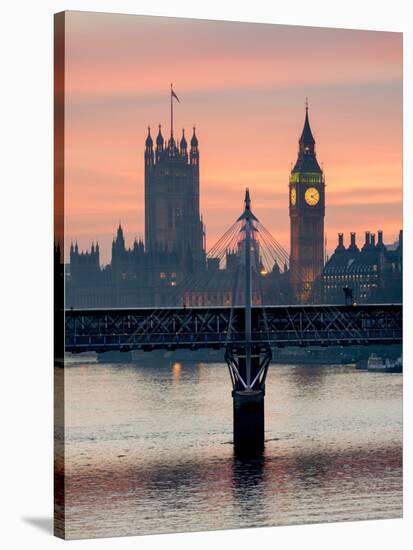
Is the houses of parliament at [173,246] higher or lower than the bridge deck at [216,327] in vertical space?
higher

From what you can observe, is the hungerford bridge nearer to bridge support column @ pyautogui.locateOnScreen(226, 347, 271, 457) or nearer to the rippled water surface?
bridge support column @ pyautogui.locateOnScreen(226, 347, 271, 457)

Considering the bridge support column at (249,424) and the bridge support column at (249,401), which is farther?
the bridge support column at (249,401)

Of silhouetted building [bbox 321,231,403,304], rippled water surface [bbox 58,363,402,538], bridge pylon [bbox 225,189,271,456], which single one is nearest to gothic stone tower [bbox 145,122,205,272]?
bridge pylon [bbox 225,189,271,456]

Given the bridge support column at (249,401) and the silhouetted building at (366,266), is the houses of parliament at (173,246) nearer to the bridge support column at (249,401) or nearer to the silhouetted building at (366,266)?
the silhouetted building at (366,266)

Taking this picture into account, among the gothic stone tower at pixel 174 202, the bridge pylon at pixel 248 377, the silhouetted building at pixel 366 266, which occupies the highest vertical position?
the gothic stone tower at pixel 174 202

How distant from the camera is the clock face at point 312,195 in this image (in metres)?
23.2

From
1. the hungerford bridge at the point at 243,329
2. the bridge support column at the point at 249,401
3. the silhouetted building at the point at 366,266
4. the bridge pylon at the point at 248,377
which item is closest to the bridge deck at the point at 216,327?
the hungerford bridge at the point at 243,329

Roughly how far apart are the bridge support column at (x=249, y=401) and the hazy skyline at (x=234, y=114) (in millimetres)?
3596

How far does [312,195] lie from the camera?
78.9 feet

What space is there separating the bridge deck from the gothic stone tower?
2.17 m

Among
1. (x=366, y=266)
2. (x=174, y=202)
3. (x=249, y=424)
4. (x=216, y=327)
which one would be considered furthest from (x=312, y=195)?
(x=366, y=266)

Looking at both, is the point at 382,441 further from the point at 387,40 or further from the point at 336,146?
the point at 387,40

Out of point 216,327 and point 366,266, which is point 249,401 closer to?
point 216,327

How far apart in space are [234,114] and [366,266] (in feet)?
79.8
